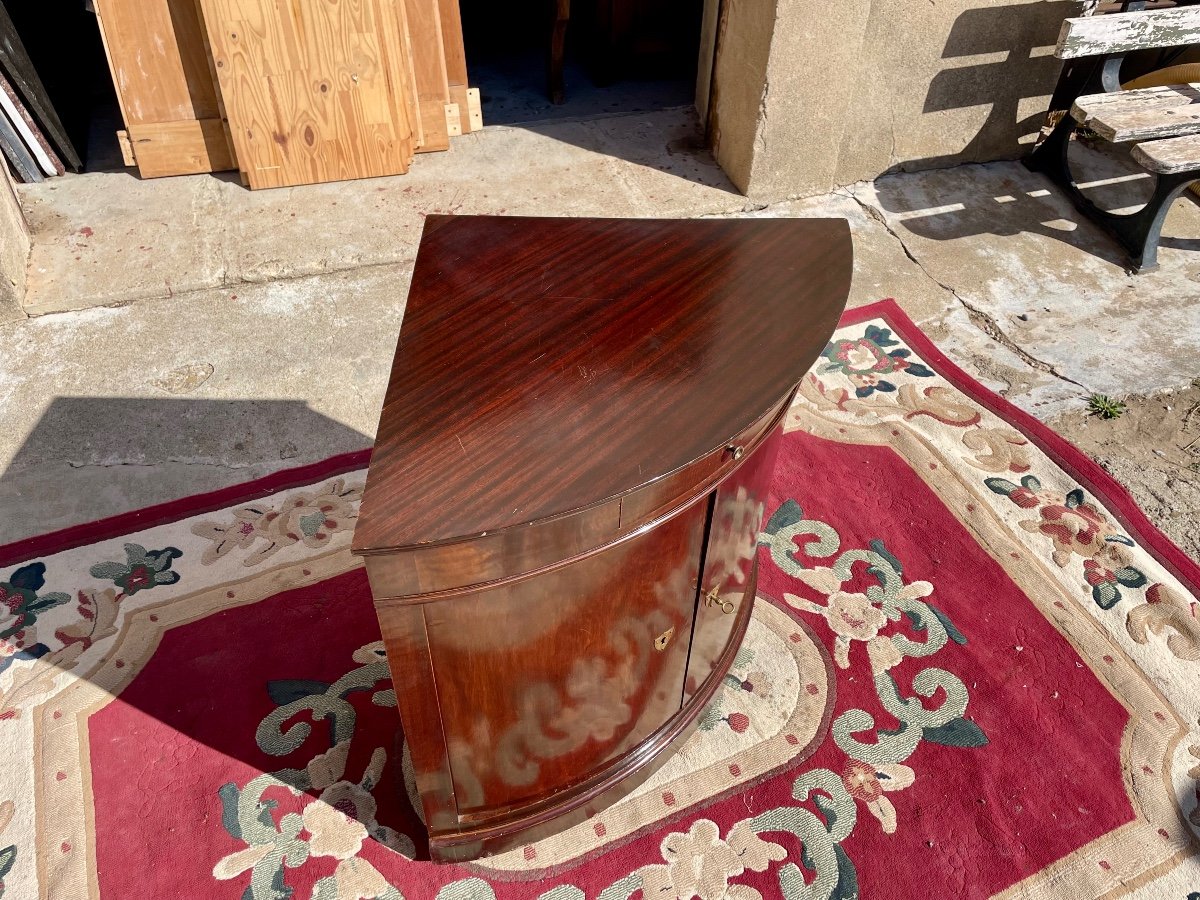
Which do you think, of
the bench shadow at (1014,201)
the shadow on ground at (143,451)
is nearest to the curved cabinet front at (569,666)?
the shadow on ground at (143,451)

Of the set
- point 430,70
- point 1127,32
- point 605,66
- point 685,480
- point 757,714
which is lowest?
point 757,714

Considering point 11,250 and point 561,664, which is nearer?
point 561,664

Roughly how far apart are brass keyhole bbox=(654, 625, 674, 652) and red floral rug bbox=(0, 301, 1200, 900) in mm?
500

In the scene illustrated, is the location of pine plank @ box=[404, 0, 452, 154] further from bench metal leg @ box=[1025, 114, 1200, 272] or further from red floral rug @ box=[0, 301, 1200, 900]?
bench metal leg @ box=[1025, 114, 1200, 272]

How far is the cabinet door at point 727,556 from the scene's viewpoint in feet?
5.84

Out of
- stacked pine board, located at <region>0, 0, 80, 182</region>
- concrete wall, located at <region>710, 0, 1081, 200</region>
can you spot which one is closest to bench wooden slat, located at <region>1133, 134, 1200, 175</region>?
concrete wall, located at <region>710, 0, 1081, 200</region>

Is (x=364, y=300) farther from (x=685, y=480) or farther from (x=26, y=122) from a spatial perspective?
(x=685, y=480)

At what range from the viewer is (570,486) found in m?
1.42

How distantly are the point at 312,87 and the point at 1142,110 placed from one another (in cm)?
342

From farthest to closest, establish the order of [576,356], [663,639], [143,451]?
[143,451] < [663,639] < [576,356]

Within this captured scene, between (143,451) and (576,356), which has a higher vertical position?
(576,356)

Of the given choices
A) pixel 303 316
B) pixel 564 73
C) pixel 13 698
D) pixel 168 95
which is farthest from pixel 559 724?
pixel 564 73

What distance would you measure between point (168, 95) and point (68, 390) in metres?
1.44

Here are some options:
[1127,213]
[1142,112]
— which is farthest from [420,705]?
[1127,213]
